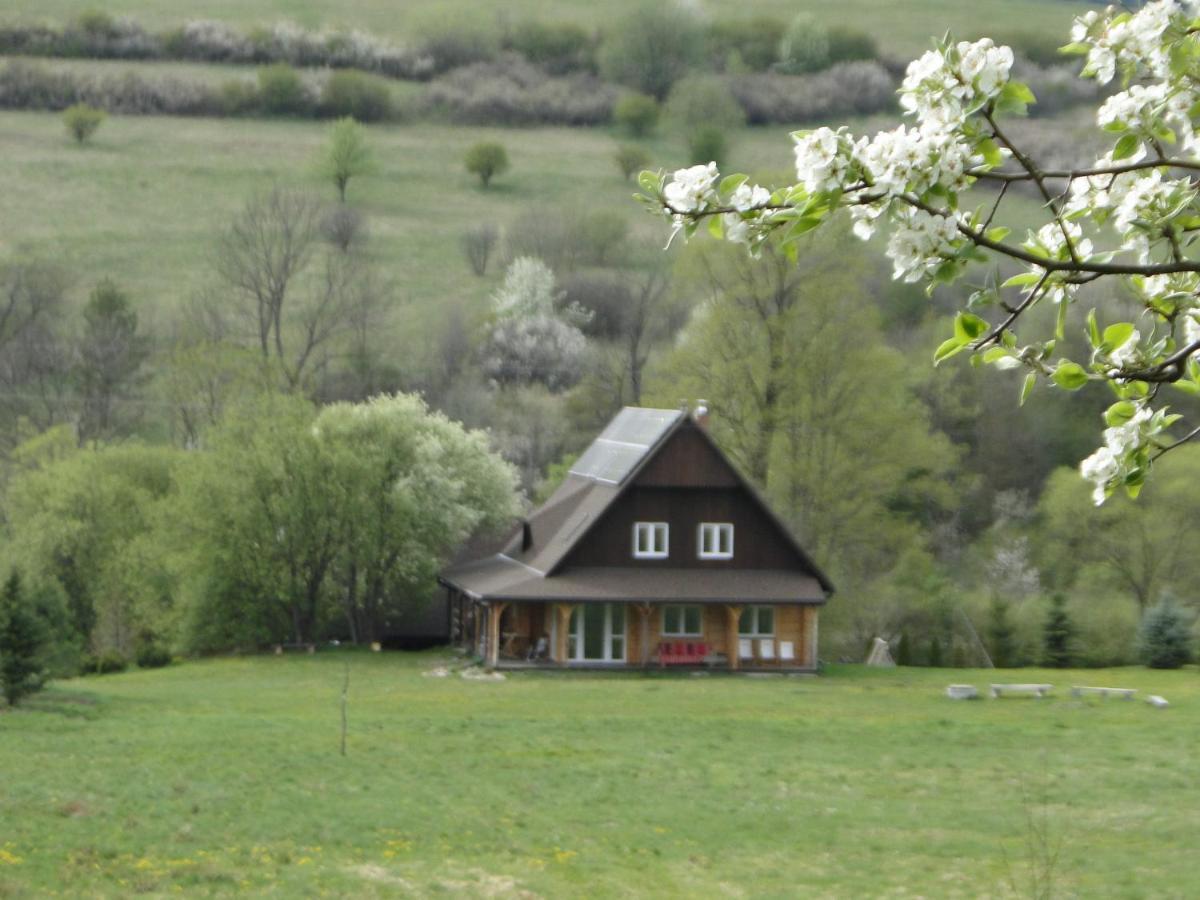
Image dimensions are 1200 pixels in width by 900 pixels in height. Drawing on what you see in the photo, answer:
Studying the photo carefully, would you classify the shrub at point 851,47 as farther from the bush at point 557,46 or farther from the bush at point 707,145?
the bush at point 707,145

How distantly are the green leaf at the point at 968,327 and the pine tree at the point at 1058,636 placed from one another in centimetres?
3970

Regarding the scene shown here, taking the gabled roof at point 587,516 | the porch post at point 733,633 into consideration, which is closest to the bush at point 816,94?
the gabled roof at point 587,516

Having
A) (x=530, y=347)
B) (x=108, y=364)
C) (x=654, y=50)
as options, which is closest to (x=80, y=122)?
(x=108, y=364)

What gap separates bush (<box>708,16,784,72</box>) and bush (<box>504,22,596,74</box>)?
9466 millimetres

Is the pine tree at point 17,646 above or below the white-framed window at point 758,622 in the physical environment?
below

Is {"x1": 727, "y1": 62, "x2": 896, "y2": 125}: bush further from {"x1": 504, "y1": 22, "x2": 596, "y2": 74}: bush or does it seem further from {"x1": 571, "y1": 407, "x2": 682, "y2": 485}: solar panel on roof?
{"x1": 571, "y1": 407, "x2": 682, "y2": 485}: solar panel on roof

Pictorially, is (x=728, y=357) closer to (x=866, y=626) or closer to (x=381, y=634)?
(x=866, y=626)

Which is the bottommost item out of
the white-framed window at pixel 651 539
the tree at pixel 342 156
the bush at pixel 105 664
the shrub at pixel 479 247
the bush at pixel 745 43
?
Answer: the bush at pixel 105 664

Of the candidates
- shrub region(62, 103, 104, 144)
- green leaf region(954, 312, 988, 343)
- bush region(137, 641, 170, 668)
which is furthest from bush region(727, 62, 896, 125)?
green leaf region(954, 312, 988, 343)

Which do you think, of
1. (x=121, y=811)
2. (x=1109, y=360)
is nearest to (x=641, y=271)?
(x=121, y=811)

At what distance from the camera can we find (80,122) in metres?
99.1

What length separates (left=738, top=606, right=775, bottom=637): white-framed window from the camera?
40138mm

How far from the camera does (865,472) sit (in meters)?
46.0

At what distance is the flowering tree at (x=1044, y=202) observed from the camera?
390cm
